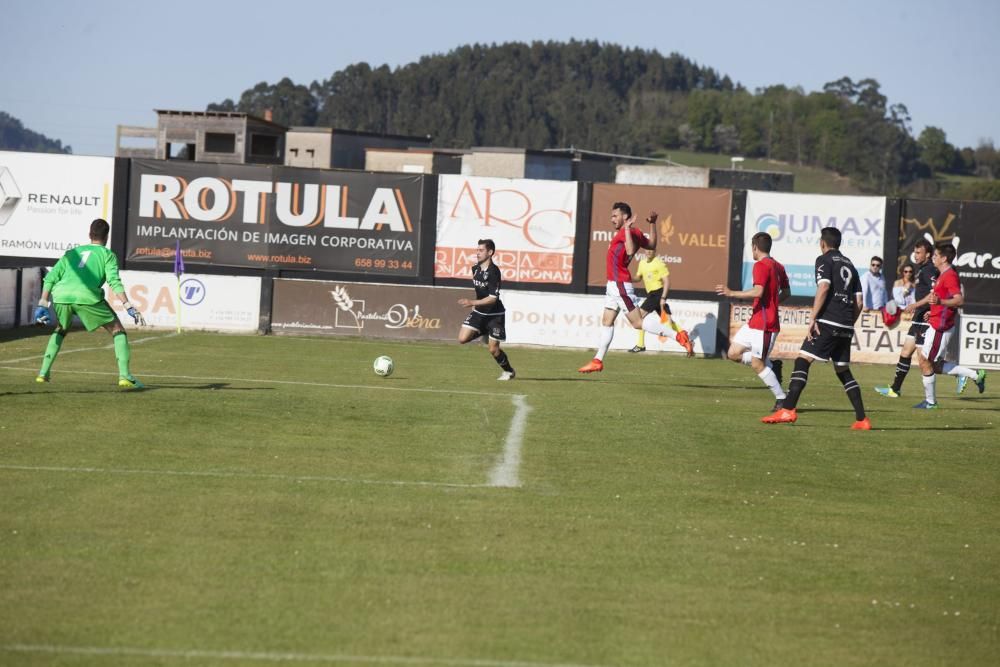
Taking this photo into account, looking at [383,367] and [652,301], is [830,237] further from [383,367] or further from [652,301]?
[652,301]

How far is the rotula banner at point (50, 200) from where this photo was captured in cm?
3048

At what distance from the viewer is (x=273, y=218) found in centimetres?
3053

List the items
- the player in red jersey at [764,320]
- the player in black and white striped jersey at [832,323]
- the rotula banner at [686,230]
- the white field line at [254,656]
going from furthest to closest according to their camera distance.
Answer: the rotula banner at [686,230] < the player in red jersey at [764,320] < the player in black and white striped jersey at [832,323] < the white field line at [254,656]

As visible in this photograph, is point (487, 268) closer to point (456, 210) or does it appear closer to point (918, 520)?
point (918, 520)

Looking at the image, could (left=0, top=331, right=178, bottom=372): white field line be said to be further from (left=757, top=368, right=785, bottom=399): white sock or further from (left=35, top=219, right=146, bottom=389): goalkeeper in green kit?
(left=757, top=368, right=785, bottom=399): white sock

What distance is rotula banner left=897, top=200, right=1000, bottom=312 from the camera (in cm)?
2984

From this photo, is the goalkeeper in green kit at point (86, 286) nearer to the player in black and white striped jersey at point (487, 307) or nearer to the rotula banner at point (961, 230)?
the player in black and white striped jersey at point (487, 307)

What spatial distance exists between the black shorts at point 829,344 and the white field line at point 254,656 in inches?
374

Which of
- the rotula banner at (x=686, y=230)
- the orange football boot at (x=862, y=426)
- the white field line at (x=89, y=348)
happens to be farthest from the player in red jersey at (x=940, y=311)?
the white field line at (x=89, y=348)

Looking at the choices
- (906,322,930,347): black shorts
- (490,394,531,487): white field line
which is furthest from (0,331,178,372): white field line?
(906,322,930,347): black shorts

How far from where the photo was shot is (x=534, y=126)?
16625 centimetres

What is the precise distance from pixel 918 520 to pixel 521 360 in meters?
15.4

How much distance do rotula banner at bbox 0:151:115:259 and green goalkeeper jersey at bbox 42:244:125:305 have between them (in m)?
16.6

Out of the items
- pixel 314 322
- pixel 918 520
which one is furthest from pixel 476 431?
pixel 314 322
